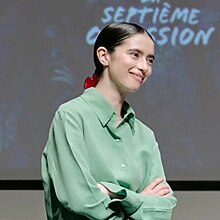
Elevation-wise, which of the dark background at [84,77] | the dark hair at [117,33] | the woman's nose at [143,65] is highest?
the dark hair at [117,33]

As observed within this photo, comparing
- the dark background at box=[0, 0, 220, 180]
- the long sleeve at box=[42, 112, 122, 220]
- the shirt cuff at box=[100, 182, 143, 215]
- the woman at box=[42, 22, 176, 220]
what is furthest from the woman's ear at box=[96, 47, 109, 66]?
the dark background at box=[0, 0, 220, 180]

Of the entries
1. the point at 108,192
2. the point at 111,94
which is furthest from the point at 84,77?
the point at 108,192

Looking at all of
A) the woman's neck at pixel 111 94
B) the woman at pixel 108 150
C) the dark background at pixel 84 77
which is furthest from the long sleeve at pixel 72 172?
the dark background at pixel 84 77

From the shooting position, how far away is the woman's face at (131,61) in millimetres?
1201

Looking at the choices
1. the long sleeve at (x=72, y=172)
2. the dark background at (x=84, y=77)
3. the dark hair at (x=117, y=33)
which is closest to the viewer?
the long sleeve at (x=72, y=172)

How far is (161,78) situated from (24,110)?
0.71 meters

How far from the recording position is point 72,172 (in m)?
1.12

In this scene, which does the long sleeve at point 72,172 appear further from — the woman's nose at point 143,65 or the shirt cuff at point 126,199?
the woman's nose at point 143,65

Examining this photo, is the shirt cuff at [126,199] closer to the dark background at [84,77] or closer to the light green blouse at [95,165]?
the light green blouse at [95,165]

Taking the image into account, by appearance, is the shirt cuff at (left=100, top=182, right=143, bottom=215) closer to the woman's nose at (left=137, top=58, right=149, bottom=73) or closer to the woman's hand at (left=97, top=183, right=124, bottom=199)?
the woman's hand at (left=97, top=183, right=124, bottom=199)

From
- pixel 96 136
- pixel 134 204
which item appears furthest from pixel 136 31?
pixel 134 204

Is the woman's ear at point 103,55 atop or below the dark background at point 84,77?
atop

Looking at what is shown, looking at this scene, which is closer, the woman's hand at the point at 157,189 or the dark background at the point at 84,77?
the woman's hand at the point at 157,189

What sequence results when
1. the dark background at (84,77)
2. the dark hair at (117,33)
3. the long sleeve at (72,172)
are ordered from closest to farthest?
the long sleeve at (72,172)
the dark hair at (117,33)
the dark background at (84,77)
